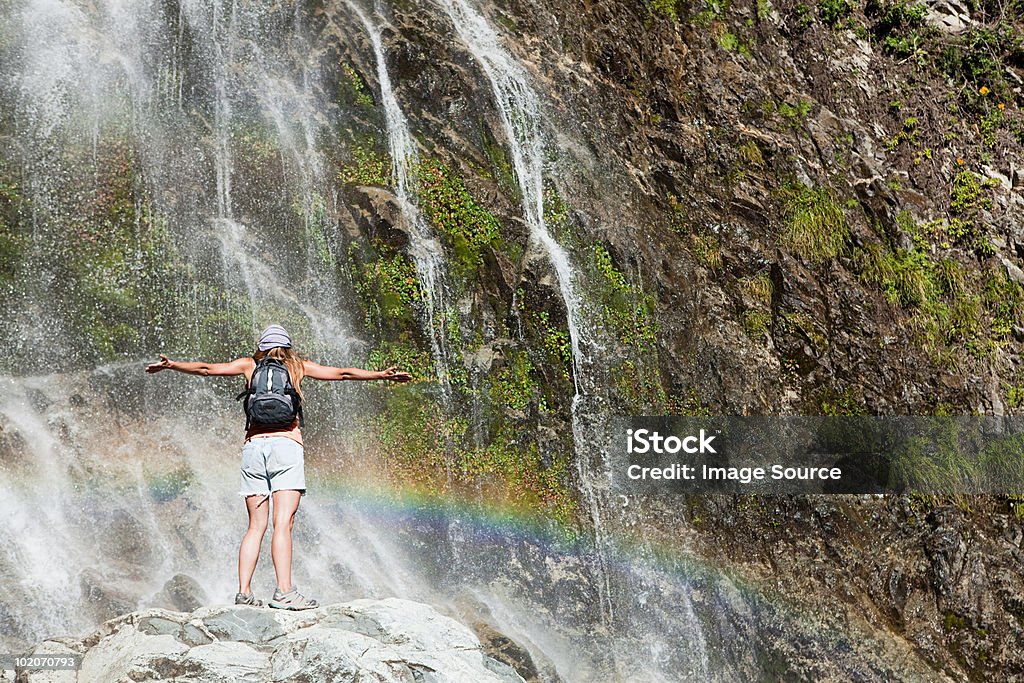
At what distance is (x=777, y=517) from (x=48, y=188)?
793cm

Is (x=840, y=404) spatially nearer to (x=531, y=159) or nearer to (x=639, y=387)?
(x=639, y=387)

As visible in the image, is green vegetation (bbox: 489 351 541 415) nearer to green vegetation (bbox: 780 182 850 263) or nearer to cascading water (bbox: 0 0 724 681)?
cascading water (bbox: 0 0 724 681)

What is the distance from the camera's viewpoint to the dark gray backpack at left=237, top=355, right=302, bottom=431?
5152mm

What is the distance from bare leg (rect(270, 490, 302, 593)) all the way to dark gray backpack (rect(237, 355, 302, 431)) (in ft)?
1.27

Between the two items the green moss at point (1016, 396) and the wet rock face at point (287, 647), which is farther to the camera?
the green moss at point (1016, 396)

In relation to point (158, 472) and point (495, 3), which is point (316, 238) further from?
point (495, 3)

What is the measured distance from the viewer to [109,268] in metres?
9.36

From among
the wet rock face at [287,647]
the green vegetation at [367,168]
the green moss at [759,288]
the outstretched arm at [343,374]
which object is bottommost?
the wet rock face at [287,647]

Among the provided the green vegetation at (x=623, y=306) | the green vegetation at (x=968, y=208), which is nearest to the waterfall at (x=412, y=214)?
the green vegetation at (x=623, y=306)

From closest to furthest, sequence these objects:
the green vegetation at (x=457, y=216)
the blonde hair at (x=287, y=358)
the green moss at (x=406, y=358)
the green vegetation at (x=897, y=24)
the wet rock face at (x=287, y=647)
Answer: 1. the wet rock face at (x=287, y=647)
2. the blonde hair at (x=287, y=358)
3. the green moss at (x=406, y=358)
4. the green vegetation at (x=457, y=216)
5. the green vegetation at (x=897, y=24)

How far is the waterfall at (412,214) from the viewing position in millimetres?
9875

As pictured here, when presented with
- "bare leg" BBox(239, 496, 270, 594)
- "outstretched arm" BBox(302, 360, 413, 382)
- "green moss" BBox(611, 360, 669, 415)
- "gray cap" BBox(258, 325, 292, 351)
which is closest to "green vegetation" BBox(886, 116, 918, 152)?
"green moss" BBox(611, 360, 669, 415)

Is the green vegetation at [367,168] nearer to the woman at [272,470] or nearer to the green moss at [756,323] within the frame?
the green moss at [756,323]

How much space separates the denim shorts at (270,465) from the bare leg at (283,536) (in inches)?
2.1
